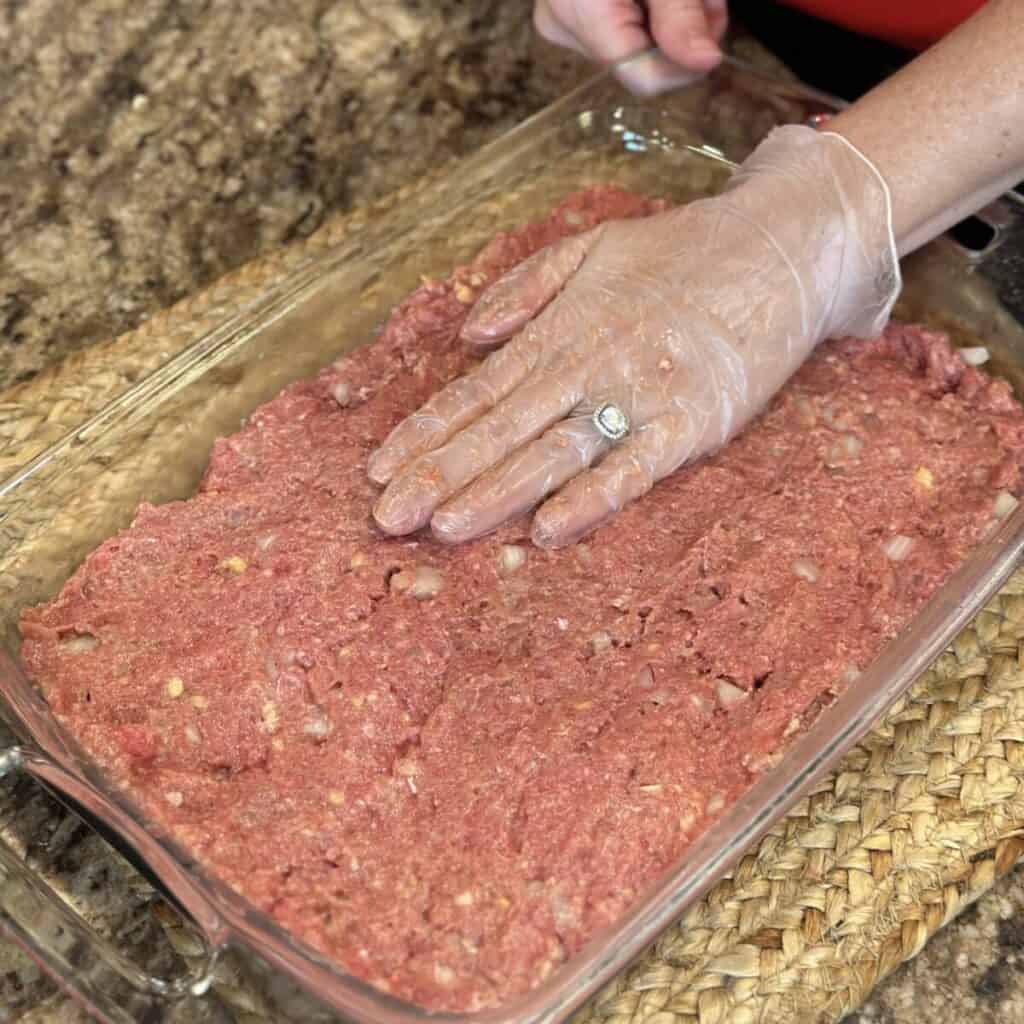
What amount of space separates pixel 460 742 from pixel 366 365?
0.60 metres

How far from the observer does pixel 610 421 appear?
1.63 metres

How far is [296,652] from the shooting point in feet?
4.89

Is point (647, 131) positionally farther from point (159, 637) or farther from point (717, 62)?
point (159, 637)

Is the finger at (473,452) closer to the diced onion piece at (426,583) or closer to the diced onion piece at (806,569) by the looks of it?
the diced onion piece at (426,583)

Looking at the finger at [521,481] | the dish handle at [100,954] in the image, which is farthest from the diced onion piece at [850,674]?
the dish handle at [100,954]

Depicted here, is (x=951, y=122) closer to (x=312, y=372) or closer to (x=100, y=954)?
(x=312, y=372)

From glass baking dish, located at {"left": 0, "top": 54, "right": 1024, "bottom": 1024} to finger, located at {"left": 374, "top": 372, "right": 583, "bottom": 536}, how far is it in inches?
12.6

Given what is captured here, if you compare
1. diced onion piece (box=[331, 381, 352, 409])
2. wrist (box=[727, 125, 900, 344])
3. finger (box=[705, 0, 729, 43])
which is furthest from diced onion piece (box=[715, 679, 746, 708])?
finger (box=[705, 0, 729, 43])

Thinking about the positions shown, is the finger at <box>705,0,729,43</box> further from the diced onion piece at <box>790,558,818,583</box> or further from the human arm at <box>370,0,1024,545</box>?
the diced onion piece at <box>790,558,818,583</box>

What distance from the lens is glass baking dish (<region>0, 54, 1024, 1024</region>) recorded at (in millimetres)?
1287

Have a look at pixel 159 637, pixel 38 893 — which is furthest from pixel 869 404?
pixel 38 893

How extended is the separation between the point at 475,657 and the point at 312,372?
1.79 ft

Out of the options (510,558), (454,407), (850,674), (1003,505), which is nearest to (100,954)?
(510,558)

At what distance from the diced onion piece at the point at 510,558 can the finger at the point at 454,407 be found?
16 centimetres
